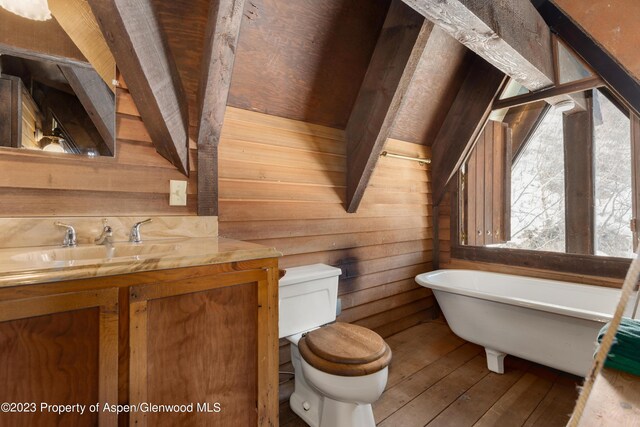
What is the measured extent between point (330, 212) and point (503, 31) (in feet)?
4.59

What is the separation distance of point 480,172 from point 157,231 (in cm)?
269

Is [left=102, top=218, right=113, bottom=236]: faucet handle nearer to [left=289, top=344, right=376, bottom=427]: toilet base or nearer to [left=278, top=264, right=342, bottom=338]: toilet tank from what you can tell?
[left=278, top=264, right=342, bottom=338]: toilet tank

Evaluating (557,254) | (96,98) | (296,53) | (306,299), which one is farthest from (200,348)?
(557,254)

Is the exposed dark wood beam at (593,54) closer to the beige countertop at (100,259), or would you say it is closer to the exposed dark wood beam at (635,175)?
the exposed dark wood beam at (635,175)

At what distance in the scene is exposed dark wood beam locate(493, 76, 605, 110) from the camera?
2088 millimetres

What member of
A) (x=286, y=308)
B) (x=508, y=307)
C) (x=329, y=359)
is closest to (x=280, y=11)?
(x=286, y=308)

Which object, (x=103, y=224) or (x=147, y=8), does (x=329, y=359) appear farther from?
(x=147, y=8)

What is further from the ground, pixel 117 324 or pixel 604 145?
pixel 604 145

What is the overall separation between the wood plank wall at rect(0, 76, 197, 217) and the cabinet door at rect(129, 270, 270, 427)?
0.65m

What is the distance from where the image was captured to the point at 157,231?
1399 millimetres

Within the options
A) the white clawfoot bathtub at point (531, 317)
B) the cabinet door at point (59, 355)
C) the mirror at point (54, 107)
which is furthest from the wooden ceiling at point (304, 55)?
the white clawfoot bathtub at point (531, 317)

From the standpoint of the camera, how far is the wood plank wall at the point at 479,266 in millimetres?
2117

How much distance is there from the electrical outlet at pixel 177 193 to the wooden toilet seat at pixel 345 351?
906mm

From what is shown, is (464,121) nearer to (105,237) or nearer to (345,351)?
(345,351)
